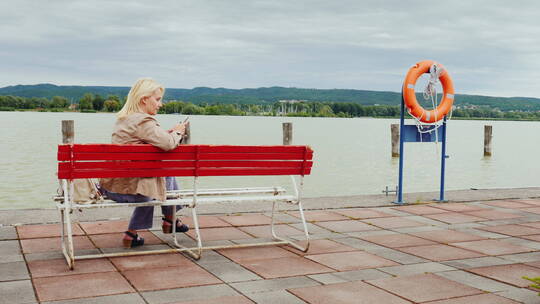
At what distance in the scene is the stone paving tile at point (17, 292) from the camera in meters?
→ 3.69

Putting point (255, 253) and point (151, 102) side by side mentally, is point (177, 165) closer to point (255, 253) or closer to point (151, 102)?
point (151, 102)

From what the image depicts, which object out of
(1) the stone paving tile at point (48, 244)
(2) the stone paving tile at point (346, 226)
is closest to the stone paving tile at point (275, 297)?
(1) the stone paving tile at point (48, 244)

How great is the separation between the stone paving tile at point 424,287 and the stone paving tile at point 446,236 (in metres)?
1.43

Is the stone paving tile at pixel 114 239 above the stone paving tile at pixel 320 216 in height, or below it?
above

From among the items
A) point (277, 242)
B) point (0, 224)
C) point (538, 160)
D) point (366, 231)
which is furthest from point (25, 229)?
point (538, 160)

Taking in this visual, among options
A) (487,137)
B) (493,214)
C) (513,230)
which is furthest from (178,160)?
(487,137)

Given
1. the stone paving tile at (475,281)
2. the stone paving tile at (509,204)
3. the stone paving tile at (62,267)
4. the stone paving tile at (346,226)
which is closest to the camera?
the stone paving tile at (475,281)

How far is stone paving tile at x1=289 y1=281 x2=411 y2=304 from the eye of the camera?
12.5ft

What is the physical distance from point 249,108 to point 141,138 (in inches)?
4872

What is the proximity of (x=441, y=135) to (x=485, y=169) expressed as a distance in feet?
62.6

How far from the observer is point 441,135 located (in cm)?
865

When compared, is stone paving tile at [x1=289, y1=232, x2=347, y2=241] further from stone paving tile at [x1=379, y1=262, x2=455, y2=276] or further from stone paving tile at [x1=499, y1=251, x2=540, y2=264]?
stone paving tile at [x1=499, y1=251, x2=540, y2=264]

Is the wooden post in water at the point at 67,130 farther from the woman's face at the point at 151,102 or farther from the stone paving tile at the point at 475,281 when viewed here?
the stone paving tile at the point at 475,281

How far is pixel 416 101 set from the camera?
841 cm
